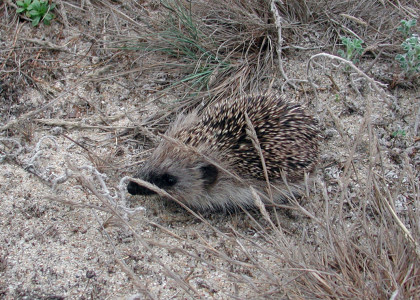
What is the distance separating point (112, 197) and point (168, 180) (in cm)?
61

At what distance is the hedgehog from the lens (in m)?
3.90

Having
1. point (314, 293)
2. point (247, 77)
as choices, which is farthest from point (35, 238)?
point (247, 77)

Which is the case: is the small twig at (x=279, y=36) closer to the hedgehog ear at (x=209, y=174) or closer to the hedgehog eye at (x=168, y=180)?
the hedgehog ear at (x=209, y=174)

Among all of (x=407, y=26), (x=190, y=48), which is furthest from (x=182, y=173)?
(x=407, y=26)

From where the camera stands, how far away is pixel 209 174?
161 inches

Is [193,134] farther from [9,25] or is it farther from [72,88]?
[9,25]

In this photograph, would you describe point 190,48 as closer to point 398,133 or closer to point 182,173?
point 182,173

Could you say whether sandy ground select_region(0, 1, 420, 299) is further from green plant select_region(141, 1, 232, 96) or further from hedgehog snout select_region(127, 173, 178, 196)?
green plant select_region(141, 1, 232, 96)

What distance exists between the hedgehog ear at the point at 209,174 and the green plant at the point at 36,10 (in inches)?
115

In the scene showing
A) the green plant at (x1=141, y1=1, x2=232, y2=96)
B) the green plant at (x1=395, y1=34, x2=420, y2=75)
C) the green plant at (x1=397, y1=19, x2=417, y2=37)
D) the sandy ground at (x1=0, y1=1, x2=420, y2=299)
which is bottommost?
the sandy ground at (x1=0, y1=1, x2=420, y2=299)

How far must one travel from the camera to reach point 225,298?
3309 mm

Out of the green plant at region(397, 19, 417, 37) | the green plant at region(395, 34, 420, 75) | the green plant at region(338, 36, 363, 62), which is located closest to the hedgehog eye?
the green plant at region(338, 36, 363, 62)

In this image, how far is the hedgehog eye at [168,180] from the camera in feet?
13.2

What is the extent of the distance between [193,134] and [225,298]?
1.45 meters
